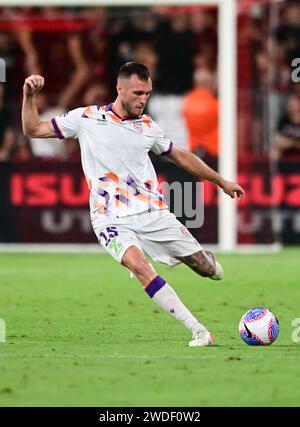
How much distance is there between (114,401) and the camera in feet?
23.1

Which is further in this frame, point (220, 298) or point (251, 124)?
point (251, 124)

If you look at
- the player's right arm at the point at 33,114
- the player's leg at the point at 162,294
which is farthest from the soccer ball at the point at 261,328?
the player's right arm at the point at 33,114

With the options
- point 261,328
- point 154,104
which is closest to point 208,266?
point 261,328

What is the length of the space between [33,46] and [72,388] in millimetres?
14432

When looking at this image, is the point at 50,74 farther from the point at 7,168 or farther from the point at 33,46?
the point at 7,168

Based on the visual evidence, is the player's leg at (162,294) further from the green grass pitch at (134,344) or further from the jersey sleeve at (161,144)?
the jersey sleeve at (161,144)

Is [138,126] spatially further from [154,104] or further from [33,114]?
[154,104]

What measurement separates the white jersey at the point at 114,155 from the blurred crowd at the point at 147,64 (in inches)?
406

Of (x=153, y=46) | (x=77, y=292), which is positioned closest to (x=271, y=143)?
(x=153, y=46)

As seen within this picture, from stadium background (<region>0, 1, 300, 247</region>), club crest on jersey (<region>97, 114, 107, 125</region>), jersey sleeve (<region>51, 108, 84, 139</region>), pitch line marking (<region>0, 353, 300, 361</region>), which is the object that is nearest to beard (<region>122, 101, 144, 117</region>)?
club crest on jersey (<region>97, 114, 107, 125</region>)

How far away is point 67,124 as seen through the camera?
9.96 m

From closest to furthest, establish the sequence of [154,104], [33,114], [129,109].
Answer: [33,114] → [129,109] → [154,104]

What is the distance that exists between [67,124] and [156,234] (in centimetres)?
117

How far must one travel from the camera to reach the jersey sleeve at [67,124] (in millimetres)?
9930
